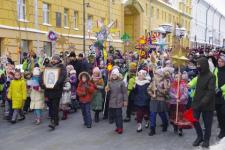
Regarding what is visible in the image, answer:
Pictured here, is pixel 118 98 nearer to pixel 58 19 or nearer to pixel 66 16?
pixel 58 19

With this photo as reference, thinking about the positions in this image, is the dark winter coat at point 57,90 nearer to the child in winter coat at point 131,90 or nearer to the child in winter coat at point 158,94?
the child in winter coat at point 131,90

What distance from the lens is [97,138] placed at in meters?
9.36

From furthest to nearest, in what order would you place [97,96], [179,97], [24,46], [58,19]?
[58,19] < [24,46] < [97,96] < [179,97]

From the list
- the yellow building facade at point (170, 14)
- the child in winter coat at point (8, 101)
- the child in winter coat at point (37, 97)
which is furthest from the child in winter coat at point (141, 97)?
the yellow building facade at point (170, 14)

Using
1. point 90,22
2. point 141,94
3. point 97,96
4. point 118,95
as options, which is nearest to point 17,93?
point 97,96

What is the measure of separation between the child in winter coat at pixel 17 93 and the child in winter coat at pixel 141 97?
2.99m

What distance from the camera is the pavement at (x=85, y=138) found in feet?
28.2

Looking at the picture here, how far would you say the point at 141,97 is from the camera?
1015 cm

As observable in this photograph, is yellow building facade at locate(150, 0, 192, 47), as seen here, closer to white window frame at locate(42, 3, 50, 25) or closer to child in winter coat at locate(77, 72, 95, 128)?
white window frame at locate(42, 3, 50, 25)

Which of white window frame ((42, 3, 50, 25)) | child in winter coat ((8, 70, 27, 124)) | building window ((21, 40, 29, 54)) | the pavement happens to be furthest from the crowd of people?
white window frame ((42, 3, 50, 25))

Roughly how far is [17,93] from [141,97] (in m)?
3.29

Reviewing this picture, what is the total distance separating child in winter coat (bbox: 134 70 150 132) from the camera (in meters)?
10.1

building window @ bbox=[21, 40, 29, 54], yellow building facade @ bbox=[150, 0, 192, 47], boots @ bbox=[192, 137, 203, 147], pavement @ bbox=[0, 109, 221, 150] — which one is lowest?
pavement @ bbox=[0, 109, 221, 150]

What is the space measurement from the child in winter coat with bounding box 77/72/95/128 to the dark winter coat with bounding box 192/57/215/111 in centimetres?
321
